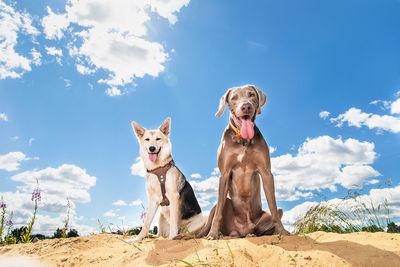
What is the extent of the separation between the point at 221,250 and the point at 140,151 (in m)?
3.63

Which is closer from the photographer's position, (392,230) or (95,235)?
(392,230)

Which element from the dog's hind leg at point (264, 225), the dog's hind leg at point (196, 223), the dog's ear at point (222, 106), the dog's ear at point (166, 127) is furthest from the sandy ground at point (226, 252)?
the dog's ear at point (166, 127)

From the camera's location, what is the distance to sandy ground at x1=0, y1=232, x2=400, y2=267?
2.99 m

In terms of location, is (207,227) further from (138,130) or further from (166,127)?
(138,130)

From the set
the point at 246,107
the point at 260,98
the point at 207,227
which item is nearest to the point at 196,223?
the point at 207,227

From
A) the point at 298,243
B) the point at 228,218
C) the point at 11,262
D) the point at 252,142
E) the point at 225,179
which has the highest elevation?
the point at 252,142

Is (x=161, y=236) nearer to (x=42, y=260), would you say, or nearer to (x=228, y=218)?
(x=228, y=218)

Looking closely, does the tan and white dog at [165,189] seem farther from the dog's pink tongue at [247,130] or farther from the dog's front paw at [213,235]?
the dog's pink tongue at [247,130]

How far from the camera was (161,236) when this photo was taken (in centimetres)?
615

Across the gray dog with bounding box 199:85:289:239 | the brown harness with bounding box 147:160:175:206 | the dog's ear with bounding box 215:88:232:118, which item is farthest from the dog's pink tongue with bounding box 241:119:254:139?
the brown harness with bounding box 147:160:175:206

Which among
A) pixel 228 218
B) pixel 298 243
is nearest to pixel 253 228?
pixel 228 218

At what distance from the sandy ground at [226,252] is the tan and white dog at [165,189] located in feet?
3.02

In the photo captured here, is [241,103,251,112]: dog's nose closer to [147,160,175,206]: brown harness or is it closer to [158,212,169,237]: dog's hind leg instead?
[147,160,175,206]: brown harness

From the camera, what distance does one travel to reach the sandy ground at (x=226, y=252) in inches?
118
